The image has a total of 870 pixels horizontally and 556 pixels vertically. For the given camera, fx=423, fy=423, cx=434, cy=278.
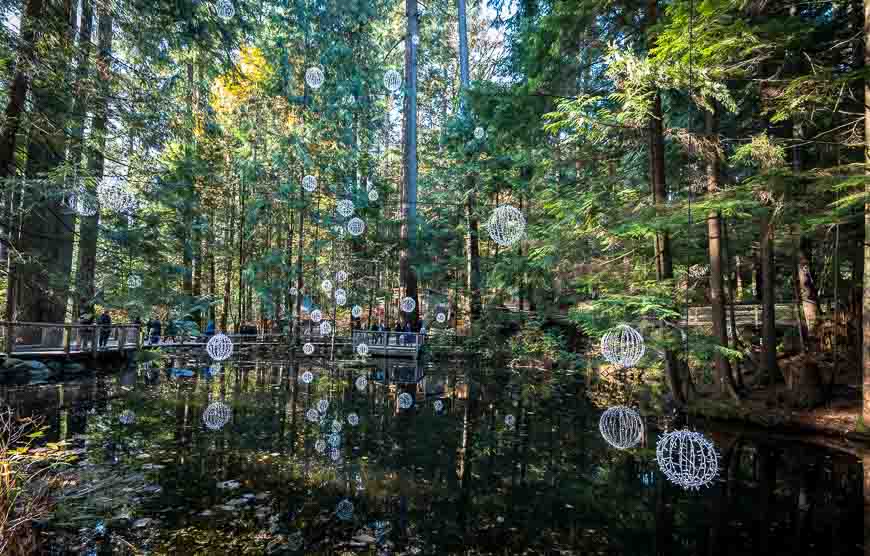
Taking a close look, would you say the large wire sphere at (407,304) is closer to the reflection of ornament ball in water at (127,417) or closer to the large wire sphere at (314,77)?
the large wire sphere at (314,77)

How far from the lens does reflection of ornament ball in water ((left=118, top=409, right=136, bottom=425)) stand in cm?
713

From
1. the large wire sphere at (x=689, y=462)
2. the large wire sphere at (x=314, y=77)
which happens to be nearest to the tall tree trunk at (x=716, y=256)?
the large wire sphere at (x=689, y=462)

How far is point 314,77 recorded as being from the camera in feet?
62.5

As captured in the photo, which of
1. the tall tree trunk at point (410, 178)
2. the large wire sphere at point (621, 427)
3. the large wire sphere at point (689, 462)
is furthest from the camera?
the tall tree trunk at point (410, 178)

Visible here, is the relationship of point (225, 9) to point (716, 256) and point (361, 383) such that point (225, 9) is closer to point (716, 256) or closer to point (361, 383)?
point (361, 383)

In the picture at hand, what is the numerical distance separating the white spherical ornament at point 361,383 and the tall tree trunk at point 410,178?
6.90 metres

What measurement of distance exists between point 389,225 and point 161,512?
722 inches

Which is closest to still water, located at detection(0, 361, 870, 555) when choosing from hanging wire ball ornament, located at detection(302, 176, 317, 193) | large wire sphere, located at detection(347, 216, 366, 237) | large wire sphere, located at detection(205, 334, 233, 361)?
large wire sphere, located at detection(205, 334, 233, 361)

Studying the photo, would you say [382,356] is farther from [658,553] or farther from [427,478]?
[658,553]

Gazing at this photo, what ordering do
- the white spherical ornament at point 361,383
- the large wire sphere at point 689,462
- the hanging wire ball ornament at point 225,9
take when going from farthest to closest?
the white spherical ornament at point 361,383 → the hanging wire ball ornament at point 225,9 → the large wire sphere at point 689,462

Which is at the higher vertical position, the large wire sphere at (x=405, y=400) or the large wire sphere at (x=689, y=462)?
the large wire sphere at (x=689, y=462)

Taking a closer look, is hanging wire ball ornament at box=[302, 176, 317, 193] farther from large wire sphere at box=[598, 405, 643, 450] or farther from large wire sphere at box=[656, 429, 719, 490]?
large wire sphere at box=[656, 429, 719, 490]

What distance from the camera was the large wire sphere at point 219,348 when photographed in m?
18.2

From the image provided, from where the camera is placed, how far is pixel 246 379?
1249 centimetres
